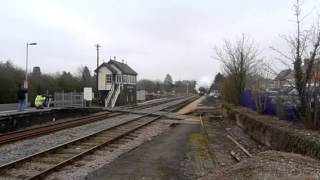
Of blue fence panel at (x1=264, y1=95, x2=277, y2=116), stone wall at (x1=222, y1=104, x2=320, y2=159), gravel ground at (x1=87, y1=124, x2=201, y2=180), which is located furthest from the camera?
blue fence panel at (x1=264, y1=95, x2=277, y2=116)

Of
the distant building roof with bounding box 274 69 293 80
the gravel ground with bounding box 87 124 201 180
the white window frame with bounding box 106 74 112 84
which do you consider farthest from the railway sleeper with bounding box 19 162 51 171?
the white window frame with bounding box 106 74 112 84

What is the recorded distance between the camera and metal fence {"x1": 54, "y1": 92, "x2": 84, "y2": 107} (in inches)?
1845

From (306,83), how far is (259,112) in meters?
9.17

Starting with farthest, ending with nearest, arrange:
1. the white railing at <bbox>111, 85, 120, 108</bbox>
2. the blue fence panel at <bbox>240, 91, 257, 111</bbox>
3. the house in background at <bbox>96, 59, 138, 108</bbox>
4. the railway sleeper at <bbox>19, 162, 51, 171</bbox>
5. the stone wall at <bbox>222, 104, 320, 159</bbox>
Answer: the house in background at <bbox>96, 59, 138, 108</bbox>, the white railing at <bbox>111, 85, 120, 108</bbox>, the blue fence panel at <bbox>240, 91, 257, 111</bbox>, the stone wall at <bbox>222, 104, 320, 159</bbox>, the railway sleeper at <bbox>19, 162, 51, 171</bbox>

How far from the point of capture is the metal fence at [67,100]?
154 feet

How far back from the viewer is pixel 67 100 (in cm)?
4828

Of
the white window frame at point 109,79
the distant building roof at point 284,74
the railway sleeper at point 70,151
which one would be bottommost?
the railway sleeper at point 70,151

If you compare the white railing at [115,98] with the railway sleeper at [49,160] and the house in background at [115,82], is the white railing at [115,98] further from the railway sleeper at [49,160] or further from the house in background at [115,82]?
the railway sleeper at [49,160]

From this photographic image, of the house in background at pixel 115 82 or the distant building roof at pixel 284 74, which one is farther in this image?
the house in background at pixel 115 82

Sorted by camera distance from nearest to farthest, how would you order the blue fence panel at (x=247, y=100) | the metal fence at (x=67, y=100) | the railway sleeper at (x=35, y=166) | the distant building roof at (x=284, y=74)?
the railway sleeper at (x=35, y=166) → the distant building roof at (x=284, y=74) → the blue fence panel at (x=247, y=100) → the metal fence at (x=67, y=100)

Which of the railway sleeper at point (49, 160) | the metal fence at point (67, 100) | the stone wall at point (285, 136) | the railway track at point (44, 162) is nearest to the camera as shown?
the railway track at point (44, 162)

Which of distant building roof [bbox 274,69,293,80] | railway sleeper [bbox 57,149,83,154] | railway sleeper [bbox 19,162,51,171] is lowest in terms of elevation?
railway sleeper [bbox 19,162,51,171]

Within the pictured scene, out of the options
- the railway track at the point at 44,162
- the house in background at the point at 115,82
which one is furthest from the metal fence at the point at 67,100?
the railway track at the point at 44,162

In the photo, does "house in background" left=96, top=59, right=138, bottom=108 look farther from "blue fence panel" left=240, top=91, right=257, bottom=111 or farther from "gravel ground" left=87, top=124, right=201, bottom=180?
"gravel ground" left=87, top=124, right=201, bottom=180
